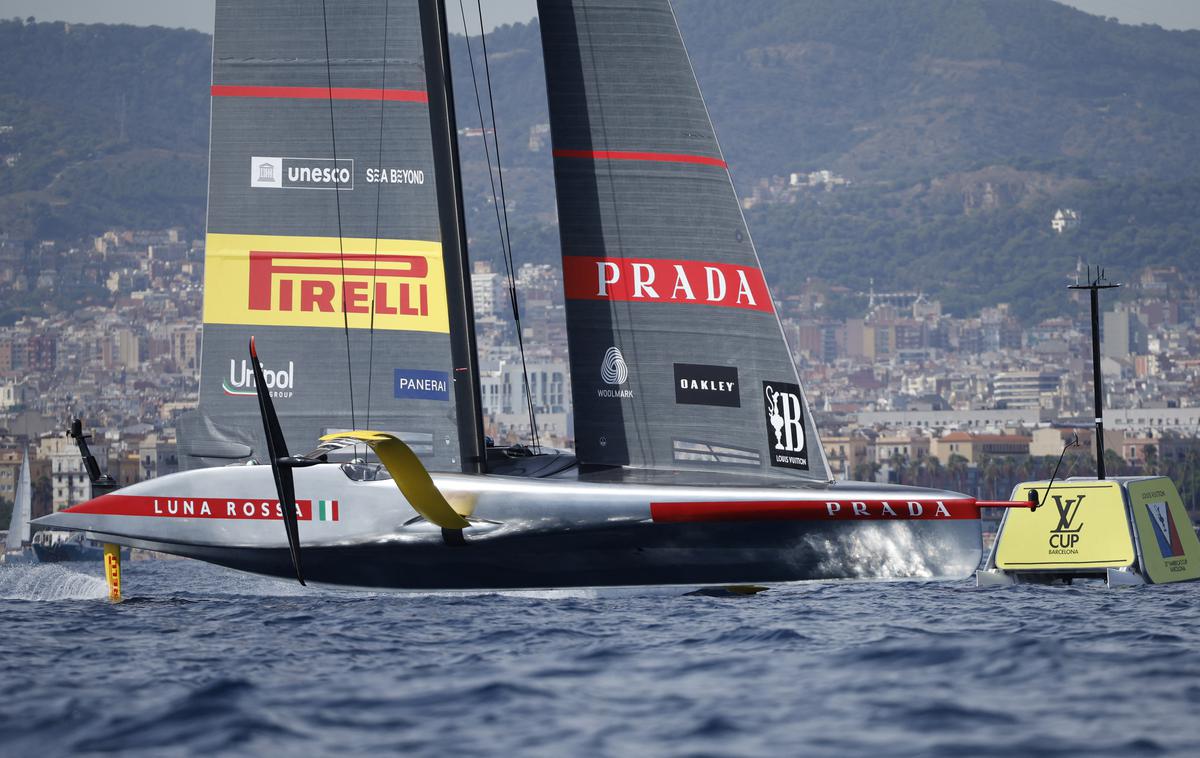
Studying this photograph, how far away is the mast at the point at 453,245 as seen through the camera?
520 inches

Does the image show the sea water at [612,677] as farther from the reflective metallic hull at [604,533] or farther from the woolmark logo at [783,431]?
the woolmark logo at [783,431]

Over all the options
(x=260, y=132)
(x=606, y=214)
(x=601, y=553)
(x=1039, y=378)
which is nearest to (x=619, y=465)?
(x=601, y=553)

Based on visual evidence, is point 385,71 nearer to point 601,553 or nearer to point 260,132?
point 260,132

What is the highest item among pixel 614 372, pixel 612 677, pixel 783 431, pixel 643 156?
pixel 643 156

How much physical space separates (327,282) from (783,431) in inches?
136

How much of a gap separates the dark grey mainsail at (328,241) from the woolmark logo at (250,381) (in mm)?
10

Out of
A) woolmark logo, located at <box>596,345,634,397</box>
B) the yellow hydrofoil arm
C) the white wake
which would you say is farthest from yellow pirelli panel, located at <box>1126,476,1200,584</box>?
the white wake

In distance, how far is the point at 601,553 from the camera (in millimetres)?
12289

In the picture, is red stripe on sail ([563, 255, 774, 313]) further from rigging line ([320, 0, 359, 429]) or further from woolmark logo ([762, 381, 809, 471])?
rigging line ([320, 0, 359, 429])

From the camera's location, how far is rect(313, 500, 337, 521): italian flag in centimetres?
1248

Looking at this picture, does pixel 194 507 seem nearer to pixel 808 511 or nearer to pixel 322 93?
pixel 322 93

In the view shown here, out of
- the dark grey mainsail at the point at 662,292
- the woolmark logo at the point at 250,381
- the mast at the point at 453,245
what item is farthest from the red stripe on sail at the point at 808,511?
the woolmark logo at the point at 250,381

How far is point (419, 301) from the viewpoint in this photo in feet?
43.2

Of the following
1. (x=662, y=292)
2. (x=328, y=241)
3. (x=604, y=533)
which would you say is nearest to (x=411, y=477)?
(x=604, y=533)
